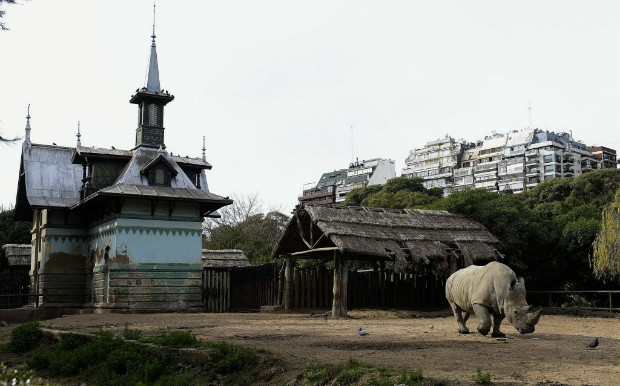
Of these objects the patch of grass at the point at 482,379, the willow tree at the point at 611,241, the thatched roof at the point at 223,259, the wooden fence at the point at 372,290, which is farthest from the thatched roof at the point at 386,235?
the patch of grass at the point at 482,379

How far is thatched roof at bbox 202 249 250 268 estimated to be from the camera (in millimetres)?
34250

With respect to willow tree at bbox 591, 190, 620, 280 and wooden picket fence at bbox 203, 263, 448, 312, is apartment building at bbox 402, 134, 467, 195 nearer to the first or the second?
wooden picket fence at bbox 203, 263, 448, 312

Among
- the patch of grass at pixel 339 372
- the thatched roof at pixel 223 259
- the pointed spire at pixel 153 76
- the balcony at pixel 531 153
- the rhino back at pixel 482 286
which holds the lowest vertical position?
the patch of grass at pixel 339 372

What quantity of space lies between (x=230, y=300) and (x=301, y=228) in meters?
7.63

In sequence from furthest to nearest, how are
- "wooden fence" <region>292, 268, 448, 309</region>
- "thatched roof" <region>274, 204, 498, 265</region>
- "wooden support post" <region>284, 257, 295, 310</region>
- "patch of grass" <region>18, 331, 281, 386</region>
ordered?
1. "wooden fence" <region>292, 268, 448, 309</region>
2. "wooden support post" <region>284, 257, 295, 310</region>
3. "thatched roof" <region>274, 204, 498, 265</region>
4. "patch of grass" <region>18, 331, 281, 386</region>

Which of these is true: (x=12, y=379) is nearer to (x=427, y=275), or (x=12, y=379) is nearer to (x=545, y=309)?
(x=545, y=309)

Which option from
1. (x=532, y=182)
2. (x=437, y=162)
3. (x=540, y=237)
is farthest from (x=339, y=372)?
(x=437, y=162)

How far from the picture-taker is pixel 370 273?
92.9 ft

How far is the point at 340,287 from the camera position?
885 inches

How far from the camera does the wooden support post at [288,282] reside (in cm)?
2691

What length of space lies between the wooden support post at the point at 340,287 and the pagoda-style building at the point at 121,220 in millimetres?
7013

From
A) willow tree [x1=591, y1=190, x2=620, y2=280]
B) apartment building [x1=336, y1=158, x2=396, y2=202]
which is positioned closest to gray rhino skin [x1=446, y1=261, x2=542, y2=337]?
willow tree [x1=591, y1=190, x2=620, y2=280]

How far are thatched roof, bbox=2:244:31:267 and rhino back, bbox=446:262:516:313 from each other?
92.2ft

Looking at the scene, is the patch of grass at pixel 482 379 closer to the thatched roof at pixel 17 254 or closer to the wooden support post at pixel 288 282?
the wooden support post at pixel 288 282
